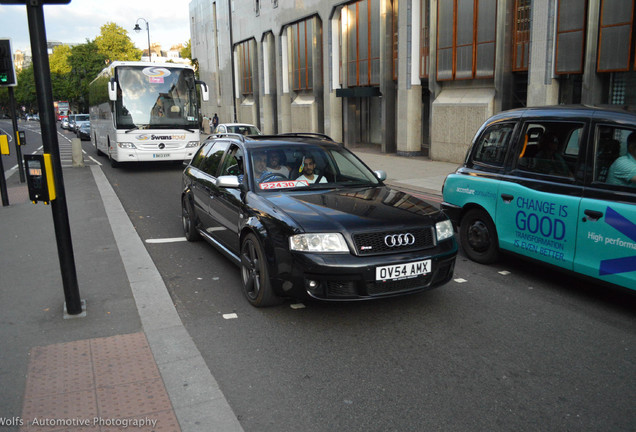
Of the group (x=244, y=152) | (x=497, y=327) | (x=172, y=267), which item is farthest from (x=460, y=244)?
(x=172, y=267)

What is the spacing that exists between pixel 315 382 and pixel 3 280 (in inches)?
163

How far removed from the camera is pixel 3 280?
19.9ft

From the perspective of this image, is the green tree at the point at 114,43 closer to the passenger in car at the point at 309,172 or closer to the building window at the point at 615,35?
the building window at the point at 615,35

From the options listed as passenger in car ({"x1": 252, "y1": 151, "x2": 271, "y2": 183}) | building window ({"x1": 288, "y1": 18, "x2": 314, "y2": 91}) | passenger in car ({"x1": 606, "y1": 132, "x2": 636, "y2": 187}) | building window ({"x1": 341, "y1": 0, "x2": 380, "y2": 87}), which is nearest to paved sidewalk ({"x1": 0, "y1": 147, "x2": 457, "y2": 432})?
passenger in car ({"x1": 252, "y1": 151, "x2": 271, "y2": 183})

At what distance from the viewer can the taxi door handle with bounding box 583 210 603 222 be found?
4.97m

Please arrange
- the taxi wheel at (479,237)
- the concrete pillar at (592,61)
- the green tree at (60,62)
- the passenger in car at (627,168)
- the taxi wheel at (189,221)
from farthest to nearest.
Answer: the green tree at (60,62)
the concrete pillar at (592,61)
the taxi wheel at (189,221)
the taxi wheel at (479,237)
the passenger in car at (627,168)

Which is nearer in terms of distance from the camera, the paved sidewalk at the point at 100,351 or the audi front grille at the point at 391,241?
the paved sidewalk at the point at 100,351

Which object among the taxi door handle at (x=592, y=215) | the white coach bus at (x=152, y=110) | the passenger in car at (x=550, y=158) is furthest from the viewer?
the white coach bus at (x=152, y=110)

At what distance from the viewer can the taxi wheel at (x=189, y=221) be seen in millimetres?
7780

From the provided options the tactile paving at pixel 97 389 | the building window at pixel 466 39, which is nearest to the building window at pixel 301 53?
the building window at pixel 466 39

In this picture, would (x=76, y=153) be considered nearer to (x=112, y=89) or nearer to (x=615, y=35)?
(x=112, y=89)

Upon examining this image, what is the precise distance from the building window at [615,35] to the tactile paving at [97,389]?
14.5m

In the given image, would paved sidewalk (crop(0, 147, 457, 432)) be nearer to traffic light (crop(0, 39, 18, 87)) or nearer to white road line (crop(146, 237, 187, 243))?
white road line (crop(146, 237, 187, 243))

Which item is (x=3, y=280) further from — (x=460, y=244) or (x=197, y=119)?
(x=197, y=119)
